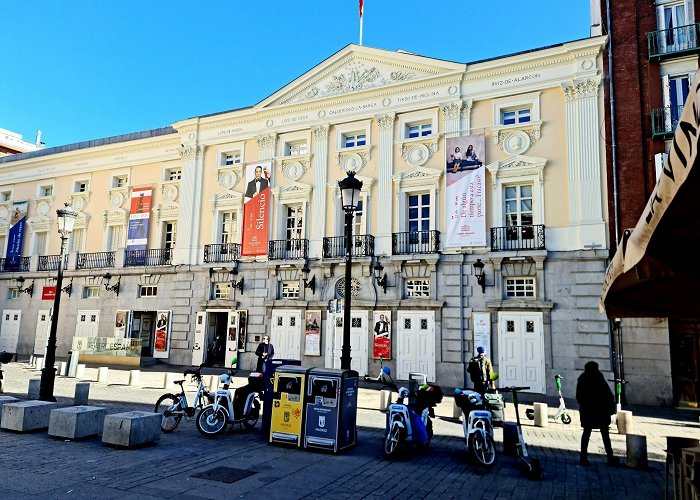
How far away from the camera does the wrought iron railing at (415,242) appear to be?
20.2 m

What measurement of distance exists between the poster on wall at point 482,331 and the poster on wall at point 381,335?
3.40 m

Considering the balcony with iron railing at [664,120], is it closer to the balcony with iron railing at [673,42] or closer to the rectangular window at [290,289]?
the balcony with iron railing at [673,42]

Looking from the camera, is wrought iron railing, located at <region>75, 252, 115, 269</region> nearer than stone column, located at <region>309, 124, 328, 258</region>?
No

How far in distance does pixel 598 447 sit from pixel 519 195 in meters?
11.7

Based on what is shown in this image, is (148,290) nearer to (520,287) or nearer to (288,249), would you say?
(288,249)

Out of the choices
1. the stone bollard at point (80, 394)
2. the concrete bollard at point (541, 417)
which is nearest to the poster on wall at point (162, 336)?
the stone bollard at point (80, 394)

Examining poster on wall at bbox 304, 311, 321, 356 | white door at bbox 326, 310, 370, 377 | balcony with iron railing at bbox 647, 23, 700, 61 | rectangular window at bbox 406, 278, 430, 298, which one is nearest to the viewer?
balcony with iron railing at bbox 647, 23, 700, 61

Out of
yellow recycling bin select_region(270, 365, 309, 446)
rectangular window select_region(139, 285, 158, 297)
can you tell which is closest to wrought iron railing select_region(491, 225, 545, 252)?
yellow recycling bin select_region(270, 365, 309, 446)

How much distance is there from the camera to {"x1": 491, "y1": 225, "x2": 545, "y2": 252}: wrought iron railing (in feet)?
61.6

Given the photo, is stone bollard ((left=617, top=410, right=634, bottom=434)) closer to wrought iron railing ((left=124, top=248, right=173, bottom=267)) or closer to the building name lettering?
the building name lettering

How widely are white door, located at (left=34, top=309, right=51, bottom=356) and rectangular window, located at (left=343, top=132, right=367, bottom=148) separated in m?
19.7

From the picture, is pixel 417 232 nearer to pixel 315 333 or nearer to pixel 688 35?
pixel 315 333

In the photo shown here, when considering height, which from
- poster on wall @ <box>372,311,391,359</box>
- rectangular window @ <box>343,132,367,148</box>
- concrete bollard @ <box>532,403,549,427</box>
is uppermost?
rectangular window @ <box>343,132,367,148</box>

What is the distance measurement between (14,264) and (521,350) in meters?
30.0
